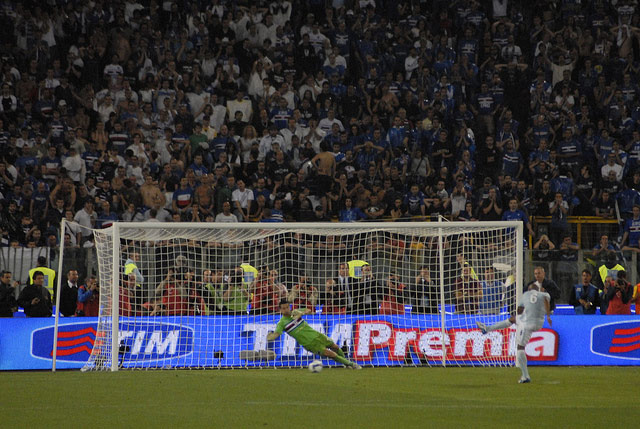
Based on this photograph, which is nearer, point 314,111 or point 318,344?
point 318,344

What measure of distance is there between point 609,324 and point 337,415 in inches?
391

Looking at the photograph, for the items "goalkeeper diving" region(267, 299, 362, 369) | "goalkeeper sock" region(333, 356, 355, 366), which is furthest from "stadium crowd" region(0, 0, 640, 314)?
"goalkeeper sock" region(333, 356, 355, 366)

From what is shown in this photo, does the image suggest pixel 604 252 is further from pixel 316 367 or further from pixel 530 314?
pixel 316 367

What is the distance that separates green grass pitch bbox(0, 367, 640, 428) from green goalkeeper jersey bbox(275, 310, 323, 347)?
0.66 m

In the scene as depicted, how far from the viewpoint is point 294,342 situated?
19.0m

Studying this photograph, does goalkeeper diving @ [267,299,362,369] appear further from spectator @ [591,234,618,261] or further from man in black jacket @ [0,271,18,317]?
spectator @ [591,234,618,261]

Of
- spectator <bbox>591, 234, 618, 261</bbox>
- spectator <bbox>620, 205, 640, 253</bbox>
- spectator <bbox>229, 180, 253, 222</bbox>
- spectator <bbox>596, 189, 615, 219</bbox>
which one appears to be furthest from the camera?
spectator <bbox>596, 189, 615, 219</bbox>

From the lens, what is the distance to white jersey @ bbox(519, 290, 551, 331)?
15375 millimetres

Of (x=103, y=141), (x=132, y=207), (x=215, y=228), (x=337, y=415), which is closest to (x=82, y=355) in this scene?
(x=215, y=228)

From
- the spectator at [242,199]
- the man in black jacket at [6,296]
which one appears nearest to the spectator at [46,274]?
the man in black jacket at [6,296]

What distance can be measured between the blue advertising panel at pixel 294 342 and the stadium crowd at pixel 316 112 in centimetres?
296

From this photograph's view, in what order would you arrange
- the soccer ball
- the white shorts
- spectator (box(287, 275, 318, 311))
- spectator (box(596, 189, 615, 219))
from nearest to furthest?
the white shorts
the soccer ball
spectator (box(287, 275, 318, 311))
spectator (box(596, 189, 615, 219))

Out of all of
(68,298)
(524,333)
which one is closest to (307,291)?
(68,298)

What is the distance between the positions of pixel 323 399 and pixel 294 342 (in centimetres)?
668
